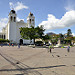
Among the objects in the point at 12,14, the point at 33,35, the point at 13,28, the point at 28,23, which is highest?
the point at 12,14

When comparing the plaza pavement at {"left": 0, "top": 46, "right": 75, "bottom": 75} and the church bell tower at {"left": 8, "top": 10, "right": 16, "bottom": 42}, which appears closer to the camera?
the plaza pavement at {"left": 0, "top": 46, "right": 75, "bottom": 75}

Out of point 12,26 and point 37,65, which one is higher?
point 12,26

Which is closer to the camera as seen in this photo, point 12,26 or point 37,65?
point 37,65

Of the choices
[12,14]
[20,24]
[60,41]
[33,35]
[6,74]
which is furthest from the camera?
[20,24]

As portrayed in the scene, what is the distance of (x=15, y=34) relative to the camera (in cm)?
5084

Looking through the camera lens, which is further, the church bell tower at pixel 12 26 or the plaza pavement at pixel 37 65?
the church bell tower at pixel 12 26

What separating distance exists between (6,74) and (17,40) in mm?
48240

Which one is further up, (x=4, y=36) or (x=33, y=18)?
(x=33, y=18)

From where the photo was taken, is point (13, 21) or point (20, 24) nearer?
point (13, 21)

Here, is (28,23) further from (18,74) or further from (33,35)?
(18,74)

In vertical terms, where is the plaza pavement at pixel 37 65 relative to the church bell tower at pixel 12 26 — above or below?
below

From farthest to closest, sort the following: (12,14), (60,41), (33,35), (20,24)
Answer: (20,24) < (12,14) < (33,35) < (60,41)

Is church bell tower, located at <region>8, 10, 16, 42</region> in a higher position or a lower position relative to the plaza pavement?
higher

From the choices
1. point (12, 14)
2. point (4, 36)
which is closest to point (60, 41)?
point (12, 14)
